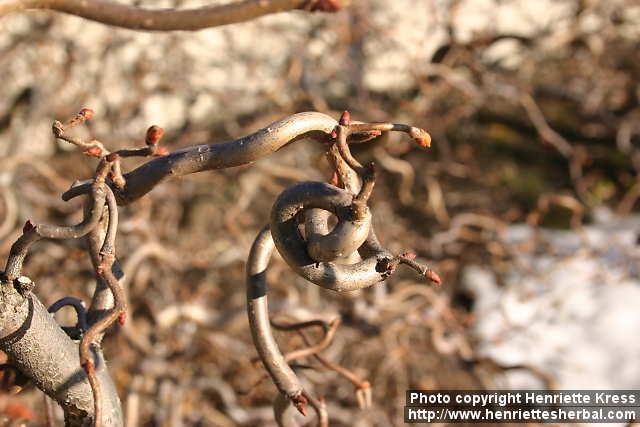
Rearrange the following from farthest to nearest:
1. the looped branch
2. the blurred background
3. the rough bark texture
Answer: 1. the blurred background
2. the rough bark texture
3. the looped branch

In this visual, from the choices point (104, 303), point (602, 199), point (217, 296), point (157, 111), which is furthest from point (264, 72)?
point (104, 303)

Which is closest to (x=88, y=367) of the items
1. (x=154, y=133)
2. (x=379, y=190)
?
(x=154, y=133)

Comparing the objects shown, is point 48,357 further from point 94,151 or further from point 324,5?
point 324,5

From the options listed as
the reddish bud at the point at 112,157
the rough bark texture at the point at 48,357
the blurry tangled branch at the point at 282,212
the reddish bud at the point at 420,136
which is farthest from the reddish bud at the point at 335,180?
the rough bark texture at the point at 48,357

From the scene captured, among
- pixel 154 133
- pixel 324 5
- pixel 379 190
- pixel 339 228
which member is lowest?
pixel 339 228

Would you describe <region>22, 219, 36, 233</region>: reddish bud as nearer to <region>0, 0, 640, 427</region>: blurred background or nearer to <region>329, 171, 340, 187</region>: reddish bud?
<region>329, 171, 340, 187</region>: reddish bud

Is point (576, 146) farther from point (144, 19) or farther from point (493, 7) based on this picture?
point (144, 19)

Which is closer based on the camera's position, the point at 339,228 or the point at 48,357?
the point at 339,228

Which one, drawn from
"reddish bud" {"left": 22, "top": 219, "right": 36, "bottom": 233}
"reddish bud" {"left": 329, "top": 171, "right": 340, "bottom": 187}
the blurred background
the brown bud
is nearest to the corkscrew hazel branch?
"reddish bud" {"left": 22, "top": 219, "right": 36, "bottom": 233}
